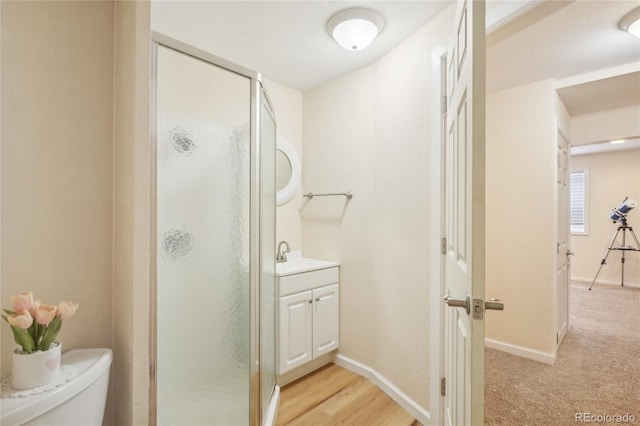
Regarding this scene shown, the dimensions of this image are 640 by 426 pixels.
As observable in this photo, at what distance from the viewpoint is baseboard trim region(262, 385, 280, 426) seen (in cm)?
160

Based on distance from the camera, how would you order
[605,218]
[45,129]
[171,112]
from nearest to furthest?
1. [45,129]
2. [171,112]
3. [605,218]

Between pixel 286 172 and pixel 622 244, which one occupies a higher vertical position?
pixel 286 172

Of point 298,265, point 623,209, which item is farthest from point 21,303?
point 623,209

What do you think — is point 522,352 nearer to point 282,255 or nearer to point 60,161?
point 282,255

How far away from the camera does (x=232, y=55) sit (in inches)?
82.7

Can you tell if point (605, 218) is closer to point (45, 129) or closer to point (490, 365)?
point (490, 365)

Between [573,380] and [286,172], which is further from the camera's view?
[286,172]

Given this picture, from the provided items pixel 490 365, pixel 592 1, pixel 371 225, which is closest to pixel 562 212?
pixel 490 365

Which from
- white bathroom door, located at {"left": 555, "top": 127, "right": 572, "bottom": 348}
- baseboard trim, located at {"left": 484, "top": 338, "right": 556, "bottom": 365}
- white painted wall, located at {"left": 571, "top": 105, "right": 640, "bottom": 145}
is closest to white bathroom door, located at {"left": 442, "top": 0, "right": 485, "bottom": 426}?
baseboard trim, located at {"left": 484, "top": 338, "right": 556, "bottom": 365}

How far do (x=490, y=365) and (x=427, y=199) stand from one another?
1.68 meters

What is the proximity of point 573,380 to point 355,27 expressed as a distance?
2.87 metres

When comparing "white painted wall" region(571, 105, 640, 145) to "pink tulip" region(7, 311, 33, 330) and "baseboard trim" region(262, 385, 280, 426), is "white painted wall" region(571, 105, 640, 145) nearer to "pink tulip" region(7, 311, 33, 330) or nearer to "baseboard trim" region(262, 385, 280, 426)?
"baseboard trim" region(262, 385, 280, 426)

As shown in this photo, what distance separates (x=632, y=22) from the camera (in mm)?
1753

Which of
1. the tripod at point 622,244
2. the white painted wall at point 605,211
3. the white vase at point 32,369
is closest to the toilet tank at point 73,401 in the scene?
the white vase at point 32,369
